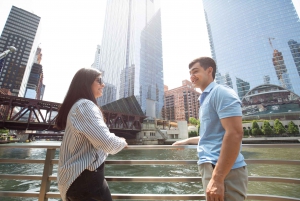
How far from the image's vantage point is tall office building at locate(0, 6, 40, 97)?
86.4m

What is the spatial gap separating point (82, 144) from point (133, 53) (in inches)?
2679

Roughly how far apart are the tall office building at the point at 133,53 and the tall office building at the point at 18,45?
52.0 metres

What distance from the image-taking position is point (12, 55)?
92.1 m

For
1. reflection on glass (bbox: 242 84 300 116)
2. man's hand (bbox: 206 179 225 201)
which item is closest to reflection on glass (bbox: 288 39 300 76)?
reflection on glass (bbox: 242 84 300 116)

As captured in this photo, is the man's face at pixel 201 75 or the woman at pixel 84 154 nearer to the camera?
the woman at pixel 84 154

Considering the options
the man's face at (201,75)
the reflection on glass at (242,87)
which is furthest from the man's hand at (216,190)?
the reflection on glass at (242,87)

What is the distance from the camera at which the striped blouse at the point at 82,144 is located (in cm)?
103

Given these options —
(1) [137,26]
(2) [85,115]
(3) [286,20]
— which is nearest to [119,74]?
(1) [137,26]

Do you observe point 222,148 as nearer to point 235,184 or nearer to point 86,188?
point 235,184

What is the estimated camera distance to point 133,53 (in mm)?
65312

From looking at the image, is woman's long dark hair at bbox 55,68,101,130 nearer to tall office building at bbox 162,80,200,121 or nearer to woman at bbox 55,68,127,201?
woman at bbox 55,68,127,201

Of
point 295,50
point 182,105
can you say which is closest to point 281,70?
point 295,50

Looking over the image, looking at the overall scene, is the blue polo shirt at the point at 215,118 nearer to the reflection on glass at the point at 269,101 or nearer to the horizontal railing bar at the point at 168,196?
the horizontal railing bar at the point at 168,196

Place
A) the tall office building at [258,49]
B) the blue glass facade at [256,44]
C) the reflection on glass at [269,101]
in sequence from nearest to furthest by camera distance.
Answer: the reflection on glass at [269,101], the tall office building at [258,49], the blue glass facade at [256,44]
